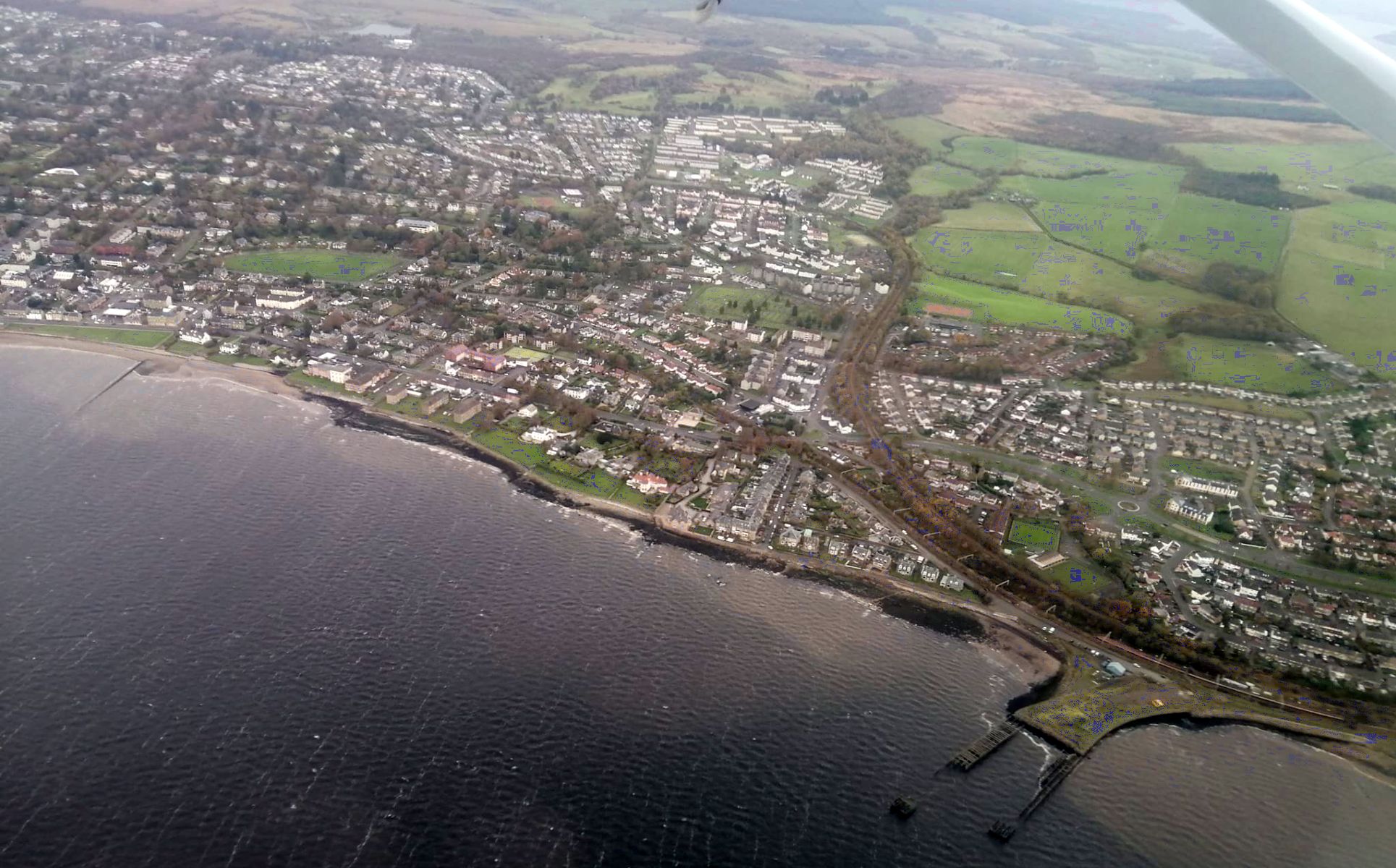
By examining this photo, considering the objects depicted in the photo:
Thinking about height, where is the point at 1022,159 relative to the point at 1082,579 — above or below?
above

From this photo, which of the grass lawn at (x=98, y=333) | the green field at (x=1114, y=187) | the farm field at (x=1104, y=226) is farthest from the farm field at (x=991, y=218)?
the grass lawn at (x=98, y=333)

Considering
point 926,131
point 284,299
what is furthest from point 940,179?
point 284,299

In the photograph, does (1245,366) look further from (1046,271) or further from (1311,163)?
(1311,163)

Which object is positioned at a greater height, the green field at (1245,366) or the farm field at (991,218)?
the farm field at (991,218)

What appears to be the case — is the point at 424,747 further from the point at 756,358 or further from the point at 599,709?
the point at 756,358

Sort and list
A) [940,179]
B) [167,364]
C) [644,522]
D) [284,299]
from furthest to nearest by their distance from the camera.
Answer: [940,179] → [284,299] → [167,364] → [644,522]

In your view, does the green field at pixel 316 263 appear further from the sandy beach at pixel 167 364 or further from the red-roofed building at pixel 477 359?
the red-roofed building at pixel 477 359

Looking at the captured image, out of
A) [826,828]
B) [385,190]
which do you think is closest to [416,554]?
[826,828]
